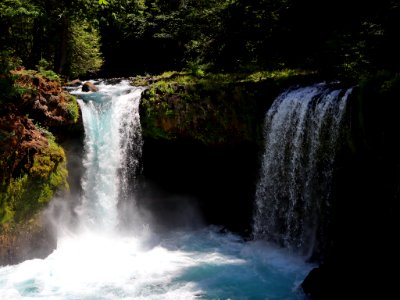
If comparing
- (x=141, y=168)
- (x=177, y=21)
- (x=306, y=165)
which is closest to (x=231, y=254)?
(x=306, y=165)

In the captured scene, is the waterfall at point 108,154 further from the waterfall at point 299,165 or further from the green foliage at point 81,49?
the green foliage at point 81,49

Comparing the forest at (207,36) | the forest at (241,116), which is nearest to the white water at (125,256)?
the forest at (241,116)

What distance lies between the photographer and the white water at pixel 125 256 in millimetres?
9008

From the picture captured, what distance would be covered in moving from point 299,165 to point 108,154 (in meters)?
5.74

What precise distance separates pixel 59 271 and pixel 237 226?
567 centimetres

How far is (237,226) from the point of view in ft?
43.3

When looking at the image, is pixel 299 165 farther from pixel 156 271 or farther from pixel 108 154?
pixel 108 154

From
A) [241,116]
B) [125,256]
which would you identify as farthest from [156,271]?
[241,116]

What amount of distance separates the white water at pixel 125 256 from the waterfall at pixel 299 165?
0.81 m

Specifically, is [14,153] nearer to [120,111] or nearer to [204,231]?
[120,111]

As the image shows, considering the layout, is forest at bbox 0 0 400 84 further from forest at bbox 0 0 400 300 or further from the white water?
the white water

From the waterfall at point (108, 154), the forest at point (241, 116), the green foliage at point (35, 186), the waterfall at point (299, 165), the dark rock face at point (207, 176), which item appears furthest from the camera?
the dark rock face at point (207, 176)

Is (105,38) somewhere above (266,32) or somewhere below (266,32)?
above

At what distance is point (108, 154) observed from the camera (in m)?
12.6
